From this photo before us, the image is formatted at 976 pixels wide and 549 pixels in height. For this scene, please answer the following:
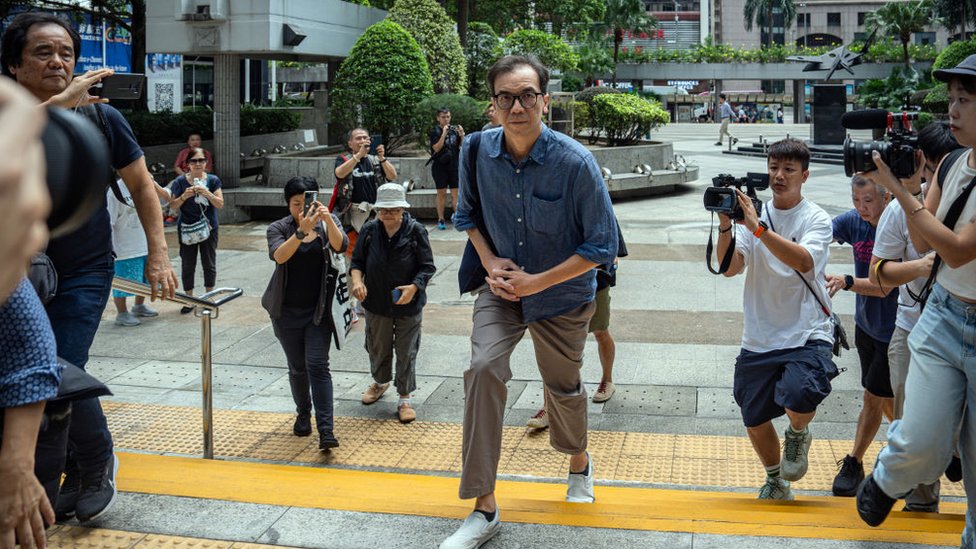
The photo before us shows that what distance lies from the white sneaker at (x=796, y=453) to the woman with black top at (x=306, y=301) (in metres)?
2.88

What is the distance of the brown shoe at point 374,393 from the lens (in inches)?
306

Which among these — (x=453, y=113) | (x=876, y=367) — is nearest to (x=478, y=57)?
(x=453, y=113)

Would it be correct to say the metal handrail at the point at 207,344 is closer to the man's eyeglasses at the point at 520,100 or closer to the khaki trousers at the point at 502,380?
the khaki trousers at the point at 502,380

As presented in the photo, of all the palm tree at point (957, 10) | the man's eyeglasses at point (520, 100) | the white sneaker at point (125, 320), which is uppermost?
the palm tree at point (957, 10)

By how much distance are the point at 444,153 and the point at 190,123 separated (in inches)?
364

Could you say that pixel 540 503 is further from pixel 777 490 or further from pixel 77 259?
pixel 77 259

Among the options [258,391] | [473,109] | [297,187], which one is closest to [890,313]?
[297,187]

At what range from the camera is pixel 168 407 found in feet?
24.8

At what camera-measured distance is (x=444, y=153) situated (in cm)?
1502

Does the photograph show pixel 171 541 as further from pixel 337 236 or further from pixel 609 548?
pixel 337 236

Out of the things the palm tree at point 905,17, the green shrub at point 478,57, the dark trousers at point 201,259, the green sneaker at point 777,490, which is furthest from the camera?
the palm tree at point 905,17

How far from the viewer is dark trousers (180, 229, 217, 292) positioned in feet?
35.6

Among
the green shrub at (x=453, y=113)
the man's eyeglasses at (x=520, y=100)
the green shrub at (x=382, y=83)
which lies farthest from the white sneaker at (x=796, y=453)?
the green shrub at (x=382, y=83)

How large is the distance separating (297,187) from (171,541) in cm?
355
